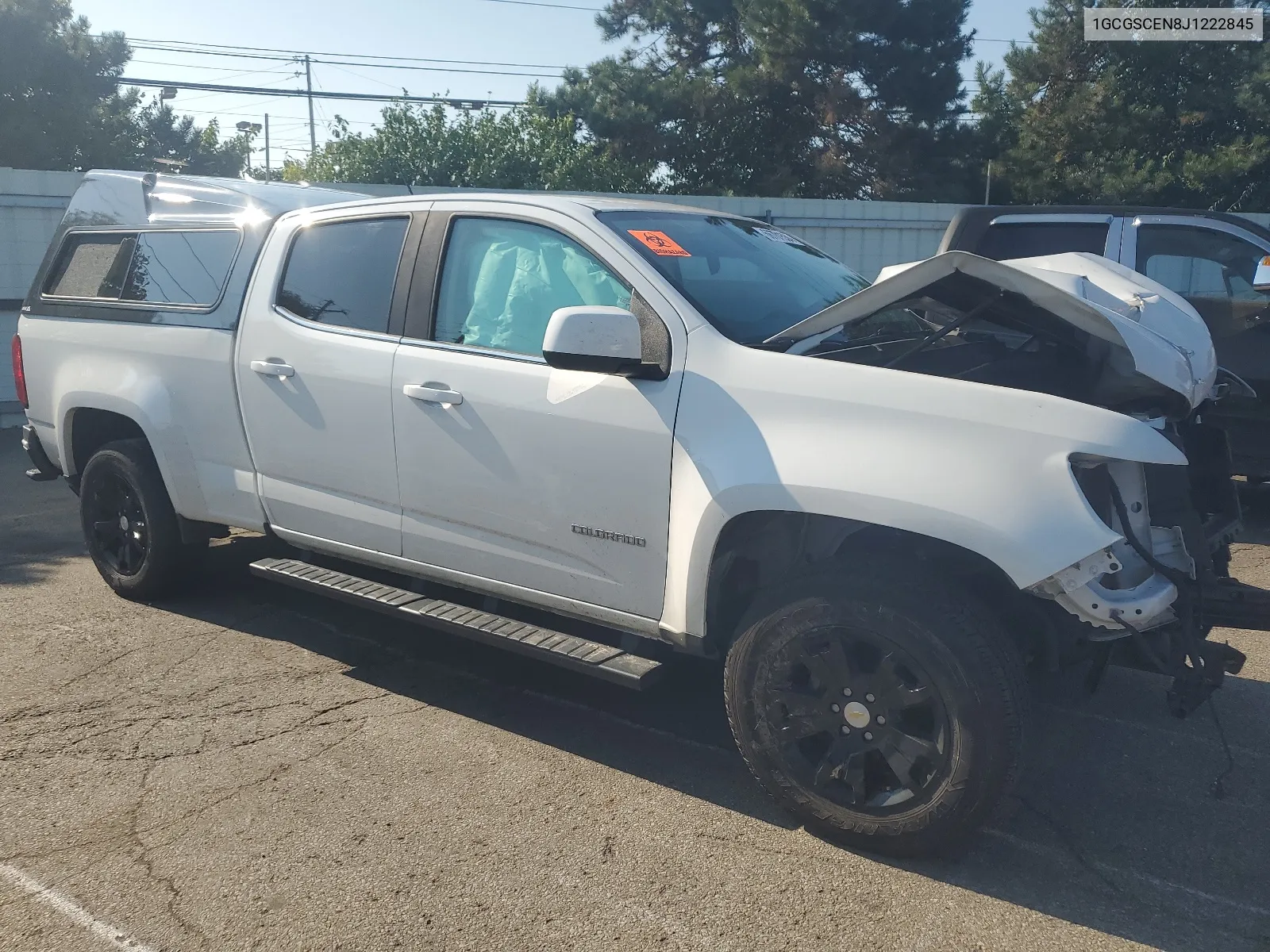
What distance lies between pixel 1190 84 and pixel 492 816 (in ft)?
97.2

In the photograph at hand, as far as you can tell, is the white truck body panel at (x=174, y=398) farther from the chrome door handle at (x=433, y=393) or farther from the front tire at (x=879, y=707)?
the front tire at (x=879, y=707)

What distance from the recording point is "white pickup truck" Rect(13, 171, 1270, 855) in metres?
3.02

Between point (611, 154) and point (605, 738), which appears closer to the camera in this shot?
point (605, 738)

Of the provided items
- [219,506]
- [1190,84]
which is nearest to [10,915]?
[219,506]

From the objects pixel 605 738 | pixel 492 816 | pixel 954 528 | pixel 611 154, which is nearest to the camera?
pixel 954 528

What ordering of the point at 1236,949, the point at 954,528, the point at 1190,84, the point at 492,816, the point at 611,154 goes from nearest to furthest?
the point at 1236,949 < the point at 954,528 < the point at 492,816 < the point at 1190,84 < the point at 611,154

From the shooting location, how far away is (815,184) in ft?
99.3

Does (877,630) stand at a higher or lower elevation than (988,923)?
higher

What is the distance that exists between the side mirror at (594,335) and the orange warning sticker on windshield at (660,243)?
0.48m

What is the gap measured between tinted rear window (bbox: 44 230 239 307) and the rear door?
0.36 m

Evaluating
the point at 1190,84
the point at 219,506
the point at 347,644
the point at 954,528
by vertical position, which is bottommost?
the point at 347,644

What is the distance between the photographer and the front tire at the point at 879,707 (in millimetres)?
3006

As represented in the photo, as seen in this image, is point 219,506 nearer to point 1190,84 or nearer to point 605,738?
point 605,738

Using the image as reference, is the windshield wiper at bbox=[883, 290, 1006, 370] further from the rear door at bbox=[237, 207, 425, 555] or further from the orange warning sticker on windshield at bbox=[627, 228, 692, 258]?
the rear door at bbox=[237, 207, 425, 555]
